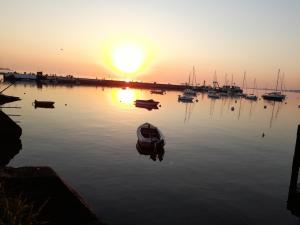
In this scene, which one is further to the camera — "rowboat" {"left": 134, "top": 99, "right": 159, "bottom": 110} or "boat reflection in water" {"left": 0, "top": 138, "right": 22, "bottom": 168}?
"rowboat" {"left": 134, "top": 99, "right": 159, "bottom": 110}

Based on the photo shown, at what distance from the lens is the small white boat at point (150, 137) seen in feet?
119

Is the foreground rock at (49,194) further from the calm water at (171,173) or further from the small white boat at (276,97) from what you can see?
the small white boat at (276,97)

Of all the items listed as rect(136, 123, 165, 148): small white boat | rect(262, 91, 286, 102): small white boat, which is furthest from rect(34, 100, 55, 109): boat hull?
rect(262, 91, 286, 102): small white boat

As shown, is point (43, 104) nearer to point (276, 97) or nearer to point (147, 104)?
point (147, 104)

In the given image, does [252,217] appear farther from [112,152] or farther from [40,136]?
[40,136]

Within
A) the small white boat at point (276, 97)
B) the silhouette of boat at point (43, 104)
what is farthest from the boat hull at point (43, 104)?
the small white boat at point (276, 97)

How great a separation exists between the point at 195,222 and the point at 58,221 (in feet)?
31.6

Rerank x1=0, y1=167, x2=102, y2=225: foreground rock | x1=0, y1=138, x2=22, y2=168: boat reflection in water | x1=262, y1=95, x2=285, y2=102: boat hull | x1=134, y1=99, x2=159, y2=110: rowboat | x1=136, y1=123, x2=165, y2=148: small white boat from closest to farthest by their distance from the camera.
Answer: x1=0, y1=167, x2=102, y2=225: foreground rock < x1=0, y1=138, x2=22, y2=168: boat reflection in water < x1=136, y1=123, x2=165, y2=148: small white boat < x1=134, y1=99, x2=159, y2=110: rowboat < x1=262, y1=95, x2=285, y2=102: boat hull

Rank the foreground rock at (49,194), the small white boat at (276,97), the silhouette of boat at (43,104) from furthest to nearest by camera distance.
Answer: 1. the small white boat at (276,97)
2. the silhouette of boat at (43,104)
3. the foreground rock at (49,194)

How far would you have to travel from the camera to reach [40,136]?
4206cm

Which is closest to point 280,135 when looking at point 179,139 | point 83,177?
point 179,139

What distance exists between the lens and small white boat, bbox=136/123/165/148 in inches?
1425

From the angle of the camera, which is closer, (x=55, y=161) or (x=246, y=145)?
(x=55, y=161)

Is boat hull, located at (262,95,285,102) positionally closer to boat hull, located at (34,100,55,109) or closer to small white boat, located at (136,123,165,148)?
boat hull, located at (34,100,55,109)
